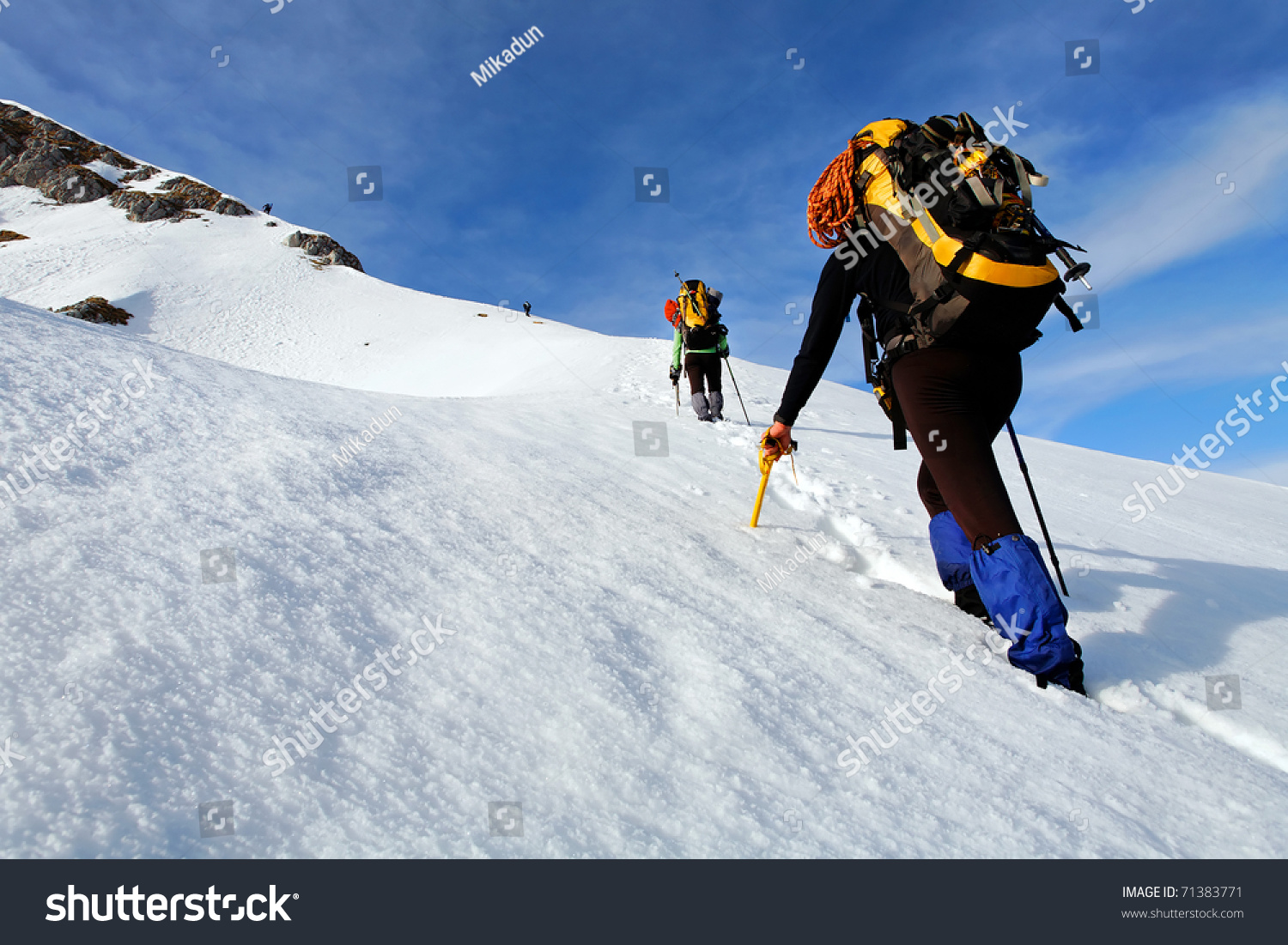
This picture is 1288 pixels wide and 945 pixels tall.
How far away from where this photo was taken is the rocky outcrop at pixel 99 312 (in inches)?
1001

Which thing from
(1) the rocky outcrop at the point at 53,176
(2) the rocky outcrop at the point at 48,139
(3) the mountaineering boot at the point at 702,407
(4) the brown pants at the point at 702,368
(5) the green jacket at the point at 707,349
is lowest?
(3) the mountaineering boot at the point at 702,407

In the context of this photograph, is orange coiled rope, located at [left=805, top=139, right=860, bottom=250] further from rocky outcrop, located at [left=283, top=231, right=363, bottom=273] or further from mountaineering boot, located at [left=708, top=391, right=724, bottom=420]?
rocky outcrop, located at [left=283, top=231, right=363, bottom=273]

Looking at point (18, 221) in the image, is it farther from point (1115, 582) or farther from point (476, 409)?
point (1115, 582)

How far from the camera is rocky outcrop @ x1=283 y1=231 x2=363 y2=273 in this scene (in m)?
39.8

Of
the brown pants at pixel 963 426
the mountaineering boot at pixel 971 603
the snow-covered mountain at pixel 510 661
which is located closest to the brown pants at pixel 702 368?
the snow-covered mountain at pixel 510 661

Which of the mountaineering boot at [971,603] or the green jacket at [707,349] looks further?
the green jacket at [707,349]

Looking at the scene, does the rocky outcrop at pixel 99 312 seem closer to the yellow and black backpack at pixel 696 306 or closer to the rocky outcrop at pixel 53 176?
the rocky outcrop at pixel 53 176

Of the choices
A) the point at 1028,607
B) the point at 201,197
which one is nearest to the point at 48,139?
the point at 201,197

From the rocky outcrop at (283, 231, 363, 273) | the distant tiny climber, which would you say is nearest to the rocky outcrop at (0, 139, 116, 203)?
the rocky outcrop at (283, 231, 363, 273)

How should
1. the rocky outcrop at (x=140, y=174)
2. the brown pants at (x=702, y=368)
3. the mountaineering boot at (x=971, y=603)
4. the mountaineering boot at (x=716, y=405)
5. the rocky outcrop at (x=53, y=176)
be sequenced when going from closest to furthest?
the mountaineering boot at (x=971, y=603), the mountaineering boot at (x=716, y=405), the brown pants at (x=702, y=368), the rocky outcrop at (x=53, y=176), the rocky outcrop at (x=140, y=174)

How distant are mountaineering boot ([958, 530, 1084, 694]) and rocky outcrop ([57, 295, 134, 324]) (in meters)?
33.2

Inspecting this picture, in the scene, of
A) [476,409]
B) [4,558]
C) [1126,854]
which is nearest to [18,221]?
[476,409]

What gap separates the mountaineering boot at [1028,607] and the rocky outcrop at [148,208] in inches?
2057

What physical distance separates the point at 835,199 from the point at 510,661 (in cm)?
227
